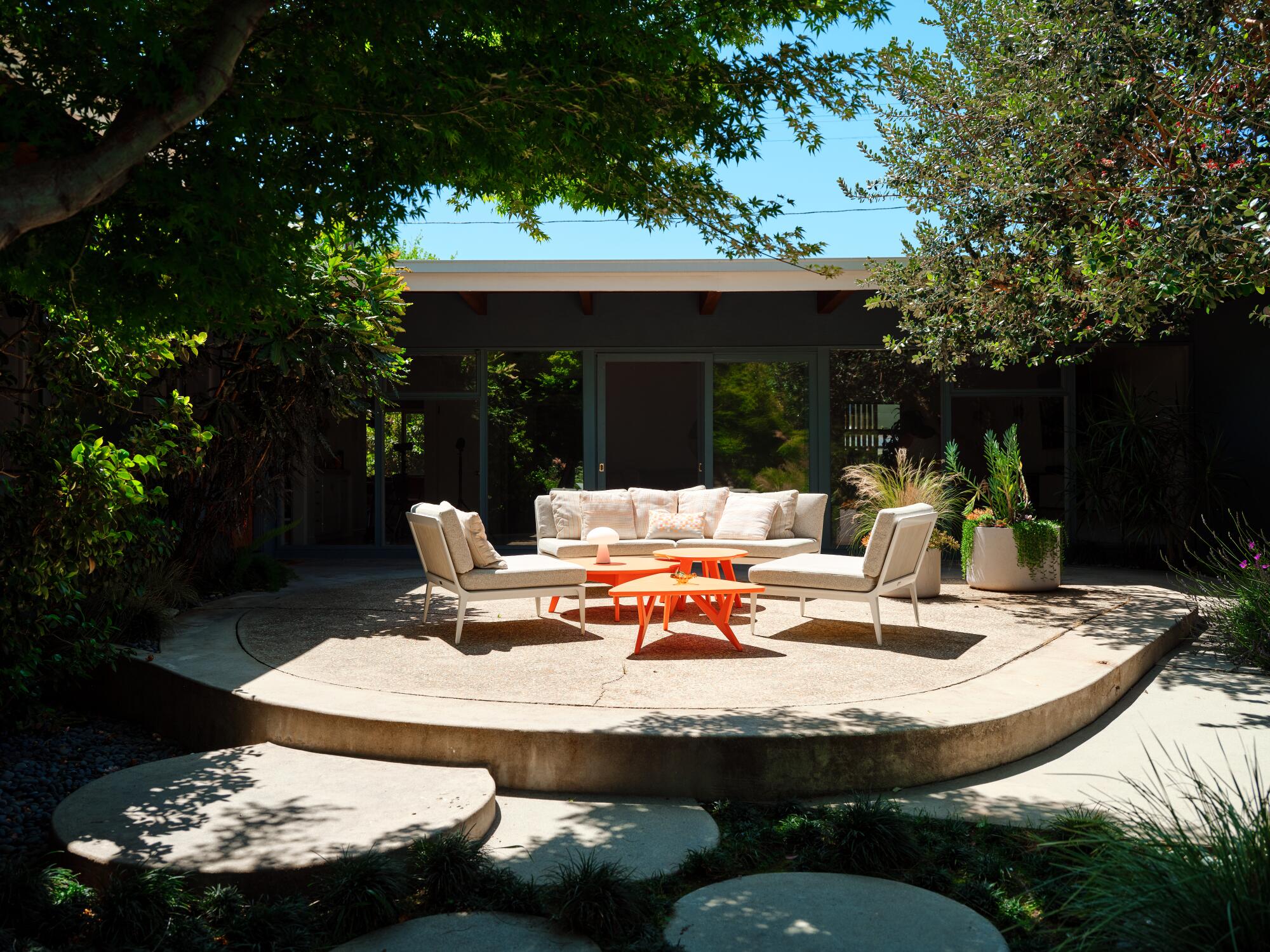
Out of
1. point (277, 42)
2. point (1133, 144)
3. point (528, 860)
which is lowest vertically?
point (528, 860)

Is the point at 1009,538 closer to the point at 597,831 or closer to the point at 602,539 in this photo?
the point at 602,539

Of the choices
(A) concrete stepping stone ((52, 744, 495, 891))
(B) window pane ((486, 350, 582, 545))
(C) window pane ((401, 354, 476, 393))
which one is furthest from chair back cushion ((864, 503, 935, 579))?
(C) window pane ((401, 354, 476, 393))

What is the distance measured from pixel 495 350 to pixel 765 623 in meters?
6.16

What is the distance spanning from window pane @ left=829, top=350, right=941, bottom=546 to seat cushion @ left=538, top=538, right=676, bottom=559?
12.3 feet

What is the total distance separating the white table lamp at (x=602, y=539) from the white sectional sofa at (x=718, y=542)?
7 centimetres

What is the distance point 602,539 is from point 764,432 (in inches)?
179

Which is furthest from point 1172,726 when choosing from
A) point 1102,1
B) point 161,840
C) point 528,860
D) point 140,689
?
point 140,689

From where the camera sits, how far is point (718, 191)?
4.30 m

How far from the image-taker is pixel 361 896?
2.85m

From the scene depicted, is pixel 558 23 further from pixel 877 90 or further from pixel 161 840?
pixel 161 840

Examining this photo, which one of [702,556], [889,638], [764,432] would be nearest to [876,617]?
[889,638]

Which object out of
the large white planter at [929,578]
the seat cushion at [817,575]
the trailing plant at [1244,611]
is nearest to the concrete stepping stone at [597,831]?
the seat cushion at [817,575]

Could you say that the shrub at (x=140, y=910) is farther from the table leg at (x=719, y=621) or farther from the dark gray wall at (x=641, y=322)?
the dark gray wall at (x=641, y=322)

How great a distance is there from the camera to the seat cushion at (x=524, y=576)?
612 centimetres
